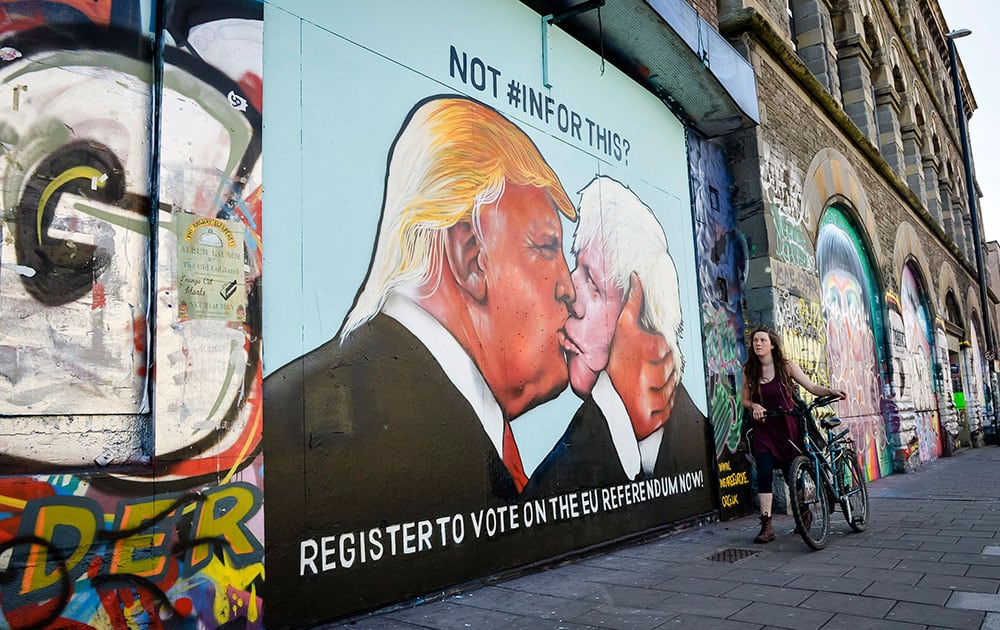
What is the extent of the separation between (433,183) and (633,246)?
98.8 inches

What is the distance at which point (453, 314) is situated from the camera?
4.30m

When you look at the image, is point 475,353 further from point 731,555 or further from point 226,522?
point 731,555

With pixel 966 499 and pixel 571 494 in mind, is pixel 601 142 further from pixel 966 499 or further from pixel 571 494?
pixel 966 499

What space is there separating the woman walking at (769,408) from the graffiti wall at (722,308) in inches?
53.0

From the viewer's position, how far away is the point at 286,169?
3.46m

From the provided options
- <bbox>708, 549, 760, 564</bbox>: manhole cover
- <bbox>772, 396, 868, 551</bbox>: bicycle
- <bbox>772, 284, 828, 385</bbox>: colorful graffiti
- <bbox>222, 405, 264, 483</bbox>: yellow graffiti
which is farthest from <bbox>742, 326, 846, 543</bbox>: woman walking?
<bbox>222, 405, 264, 483</bbox>: yellow graffiti

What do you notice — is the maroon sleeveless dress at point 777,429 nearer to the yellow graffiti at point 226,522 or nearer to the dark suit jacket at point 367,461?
the dark suit jacket at point 367,461

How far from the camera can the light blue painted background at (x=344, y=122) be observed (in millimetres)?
3414

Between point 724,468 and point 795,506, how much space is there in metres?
2.06

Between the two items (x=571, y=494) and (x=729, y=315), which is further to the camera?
(x=729, y=315)

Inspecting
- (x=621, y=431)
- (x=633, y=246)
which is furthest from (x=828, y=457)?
(x=633, y=246)

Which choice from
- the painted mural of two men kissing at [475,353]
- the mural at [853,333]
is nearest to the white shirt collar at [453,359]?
the painted mural of two men kissing at [475,353]

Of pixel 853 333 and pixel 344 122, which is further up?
pixel 344 122

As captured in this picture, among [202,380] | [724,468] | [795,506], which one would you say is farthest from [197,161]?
[724,468]
